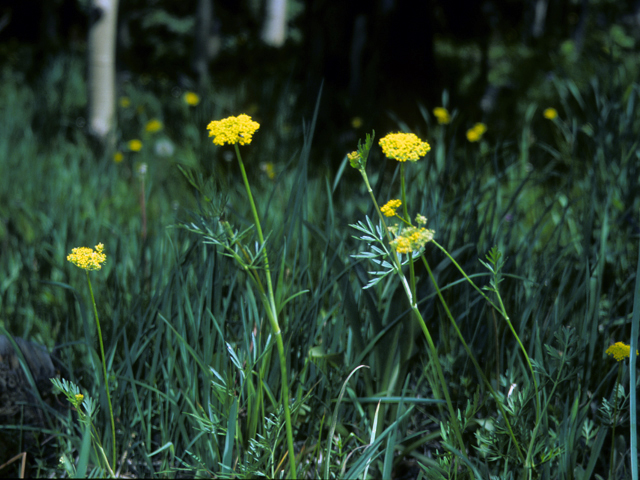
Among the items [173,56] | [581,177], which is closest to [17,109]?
[581,177]

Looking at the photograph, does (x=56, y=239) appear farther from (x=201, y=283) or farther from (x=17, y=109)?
(x=17, y=109)

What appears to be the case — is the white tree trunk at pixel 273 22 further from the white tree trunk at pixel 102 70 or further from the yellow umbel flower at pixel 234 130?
the yellow umbel flower at pixel 234 130

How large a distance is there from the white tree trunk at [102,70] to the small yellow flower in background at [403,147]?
9.96 ft

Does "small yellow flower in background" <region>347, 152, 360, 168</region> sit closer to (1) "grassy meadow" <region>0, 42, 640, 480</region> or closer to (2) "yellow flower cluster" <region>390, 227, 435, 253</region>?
(1) "grassy meadow" <region>0, 42, 640, 480</region>

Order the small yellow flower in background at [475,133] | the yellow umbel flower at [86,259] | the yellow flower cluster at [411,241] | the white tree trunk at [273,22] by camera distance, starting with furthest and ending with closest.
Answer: the white tree trunk at [273,22] → the small yellow flower in background at [475,133] → the yellow umbel flower at [86,259] → the yellow flower cluster at [411,241]

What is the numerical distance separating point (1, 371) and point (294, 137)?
2330 mm

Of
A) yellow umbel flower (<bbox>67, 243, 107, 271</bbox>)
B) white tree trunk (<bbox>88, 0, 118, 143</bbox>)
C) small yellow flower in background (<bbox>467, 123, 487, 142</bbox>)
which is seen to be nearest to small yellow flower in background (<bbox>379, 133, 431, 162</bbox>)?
yellow umbel flower (<bbox>67, 243, 107, 271</bbox>)

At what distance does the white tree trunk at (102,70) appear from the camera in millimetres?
3531

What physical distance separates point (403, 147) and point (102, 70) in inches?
133

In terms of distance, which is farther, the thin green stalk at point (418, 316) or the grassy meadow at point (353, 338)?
the grassy meadow at point (353, 338)

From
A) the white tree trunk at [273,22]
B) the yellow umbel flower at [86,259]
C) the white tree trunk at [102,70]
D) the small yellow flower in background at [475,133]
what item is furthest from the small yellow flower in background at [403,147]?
the white tree trunk at [273,22]

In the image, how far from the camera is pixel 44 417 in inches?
46.9

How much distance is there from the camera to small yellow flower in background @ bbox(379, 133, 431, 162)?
2.68 feet

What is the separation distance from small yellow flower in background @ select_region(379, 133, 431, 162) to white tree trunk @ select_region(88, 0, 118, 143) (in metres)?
3.04
